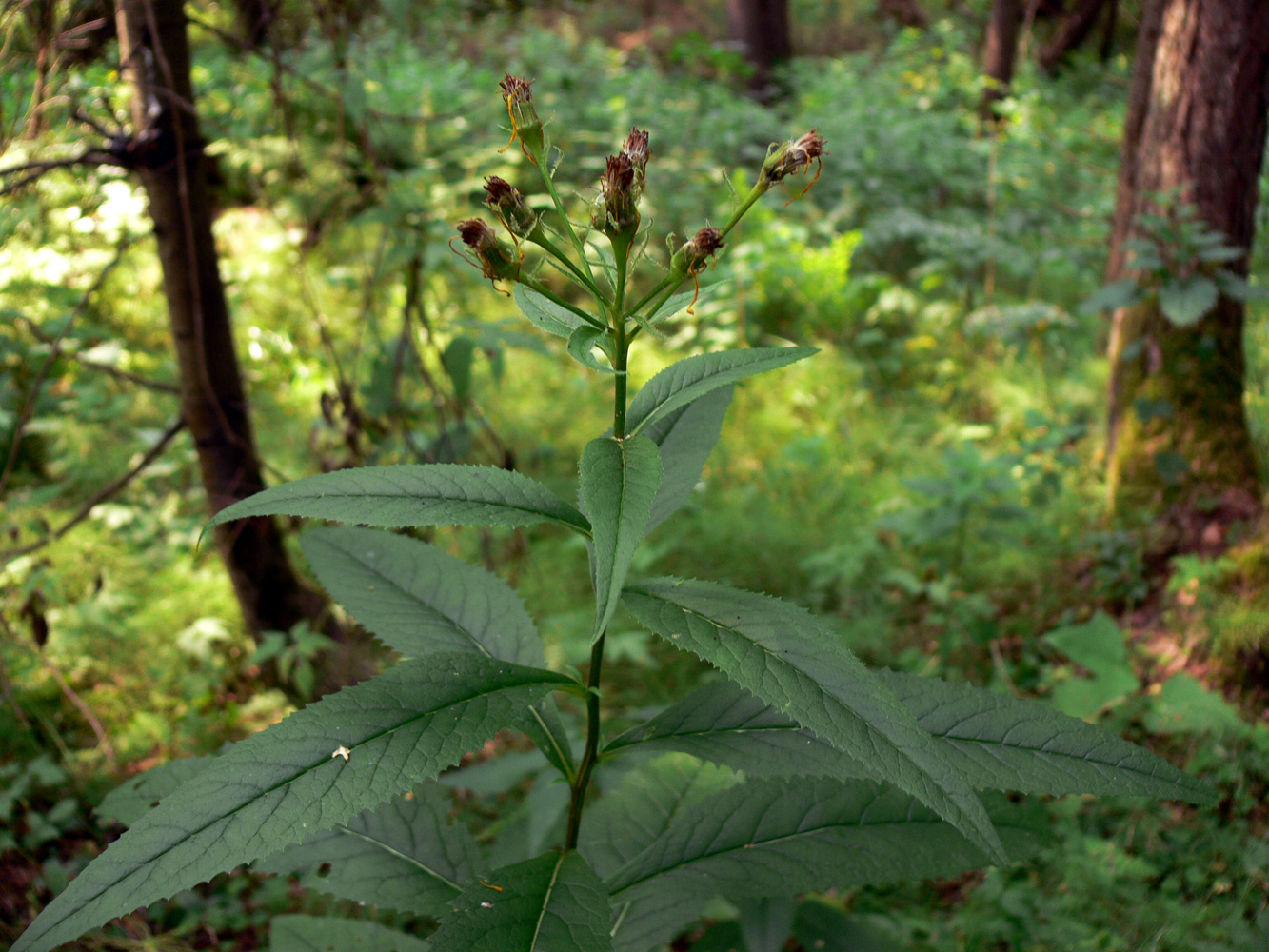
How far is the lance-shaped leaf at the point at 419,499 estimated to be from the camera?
0.83 m

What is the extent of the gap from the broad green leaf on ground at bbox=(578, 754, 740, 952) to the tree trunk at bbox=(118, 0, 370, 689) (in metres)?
1.33

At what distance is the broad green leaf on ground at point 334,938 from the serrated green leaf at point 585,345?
0.91 meters

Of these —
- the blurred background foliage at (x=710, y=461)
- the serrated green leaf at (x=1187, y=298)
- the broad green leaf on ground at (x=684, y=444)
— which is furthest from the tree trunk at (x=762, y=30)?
the broad green leaf on ground at (x=684, y=444)

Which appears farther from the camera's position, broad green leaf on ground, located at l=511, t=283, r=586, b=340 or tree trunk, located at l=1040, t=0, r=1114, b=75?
tree trunk, located at l=1040, t=0, r=1114, b=75

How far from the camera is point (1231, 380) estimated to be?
2.84m

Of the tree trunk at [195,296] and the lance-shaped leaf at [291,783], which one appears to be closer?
the lance-shaped leaf at [291,783]

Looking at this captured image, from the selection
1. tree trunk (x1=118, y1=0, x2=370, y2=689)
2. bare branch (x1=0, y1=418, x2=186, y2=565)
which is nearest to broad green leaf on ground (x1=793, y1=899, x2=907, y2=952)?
tree trunk (x1=118, y1=0, x2=370, y2=689)

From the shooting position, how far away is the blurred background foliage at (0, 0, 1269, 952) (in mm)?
1886

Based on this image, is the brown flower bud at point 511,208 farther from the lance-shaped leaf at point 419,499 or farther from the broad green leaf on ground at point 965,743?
the broad green leaf on ground at point 965,743

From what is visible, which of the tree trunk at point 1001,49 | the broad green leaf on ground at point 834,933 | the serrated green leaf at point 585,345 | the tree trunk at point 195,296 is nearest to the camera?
the serrated green leaf at point 585,345

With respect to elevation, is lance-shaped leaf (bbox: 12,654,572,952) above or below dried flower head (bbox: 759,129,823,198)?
below

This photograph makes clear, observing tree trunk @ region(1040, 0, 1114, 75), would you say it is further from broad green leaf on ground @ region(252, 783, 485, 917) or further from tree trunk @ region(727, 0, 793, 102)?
broad green leaf on ground @ region(252, 783, 485, 917)

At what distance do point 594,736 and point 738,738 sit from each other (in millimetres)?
190

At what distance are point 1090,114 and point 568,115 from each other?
5.34 metres
